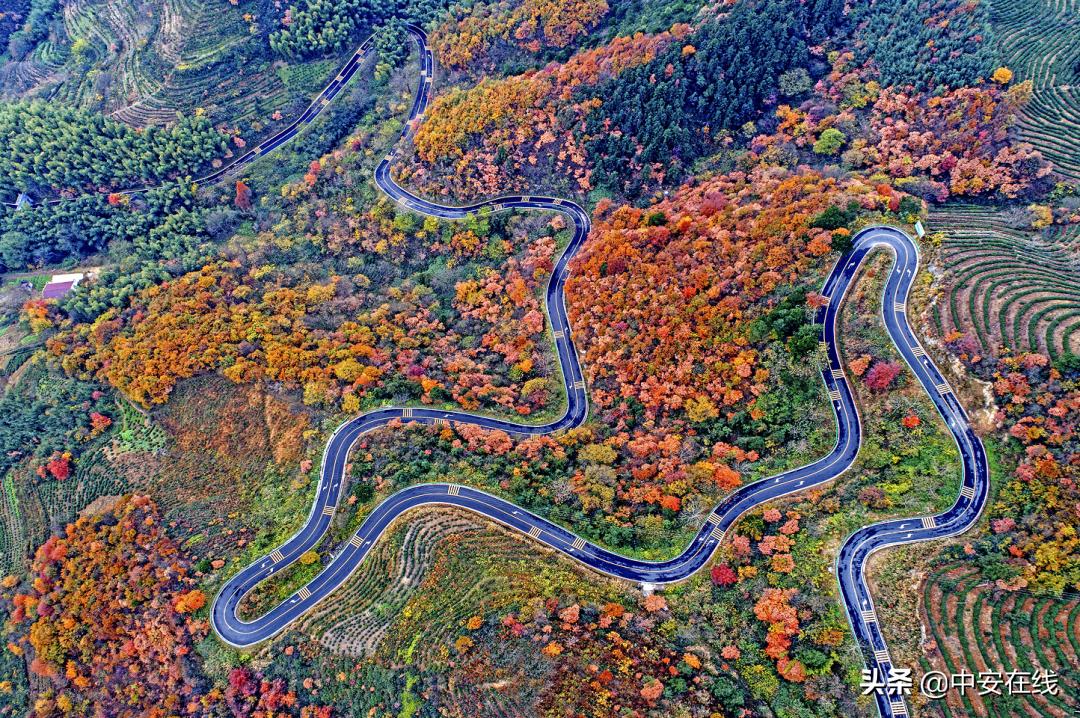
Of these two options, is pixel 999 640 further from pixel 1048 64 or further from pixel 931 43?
pixel 931 43

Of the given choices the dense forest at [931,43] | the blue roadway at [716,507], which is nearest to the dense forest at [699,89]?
the dense forest at [931,43]

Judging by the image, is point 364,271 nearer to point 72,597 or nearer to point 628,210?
point 628,210

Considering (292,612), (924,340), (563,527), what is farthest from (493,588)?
(924,340)

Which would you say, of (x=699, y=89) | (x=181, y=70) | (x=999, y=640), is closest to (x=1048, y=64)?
(x=699, y=89)

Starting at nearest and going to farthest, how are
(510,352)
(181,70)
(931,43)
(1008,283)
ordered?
(1008,283) → (510,352) → (931,43) → (181,70)

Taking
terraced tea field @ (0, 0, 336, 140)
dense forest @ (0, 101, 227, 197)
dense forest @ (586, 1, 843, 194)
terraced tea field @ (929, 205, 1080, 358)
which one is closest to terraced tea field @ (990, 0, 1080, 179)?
terraced tea field @ (929, 205, 1080, 358)

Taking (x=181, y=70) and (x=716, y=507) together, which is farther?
(x=181, y=70)

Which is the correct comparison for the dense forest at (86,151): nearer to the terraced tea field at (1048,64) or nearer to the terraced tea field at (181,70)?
the terraced tea field at (181,70)
